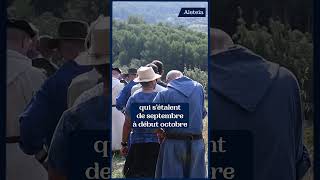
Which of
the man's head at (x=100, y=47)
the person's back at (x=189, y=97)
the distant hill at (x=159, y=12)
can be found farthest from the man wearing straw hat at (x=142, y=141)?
the distant hill at (x=159, y=12)

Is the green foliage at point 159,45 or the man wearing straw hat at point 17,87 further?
the man wearing straw hat at point 17,87

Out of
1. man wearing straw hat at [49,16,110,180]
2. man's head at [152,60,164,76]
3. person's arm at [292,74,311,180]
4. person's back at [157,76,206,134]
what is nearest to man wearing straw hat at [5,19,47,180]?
man wearing straw hat at [49,16,110,180]

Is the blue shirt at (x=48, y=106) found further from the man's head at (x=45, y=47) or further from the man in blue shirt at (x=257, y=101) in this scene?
the man in blue shirt at (x=257, y=101)

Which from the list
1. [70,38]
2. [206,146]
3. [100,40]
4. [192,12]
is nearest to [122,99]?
[100,40]

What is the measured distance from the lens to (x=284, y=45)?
14.1 ft

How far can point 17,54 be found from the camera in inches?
173

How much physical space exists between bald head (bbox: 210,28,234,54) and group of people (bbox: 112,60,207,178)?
302 mm

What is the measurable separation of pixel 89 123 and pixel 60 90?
32 centimetres

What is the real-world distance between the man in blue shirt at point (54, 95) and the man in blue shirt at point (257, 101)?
0.93 metres

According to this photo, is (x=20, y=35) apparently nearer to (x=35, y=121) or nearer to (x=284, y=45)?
(x=35, y=121)

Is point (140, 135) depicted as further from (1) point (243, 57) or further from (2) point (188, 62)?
(1) point (243, 57)

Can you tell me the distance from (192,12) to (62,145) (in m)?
1.29

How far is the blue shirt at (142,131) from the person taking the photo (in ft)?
14.0

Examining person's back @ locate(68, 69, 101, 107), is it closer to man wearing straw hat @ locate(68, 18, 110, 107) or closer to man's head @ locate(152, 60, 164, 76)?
man wearing straw hat @ locate(68, 18, 110, 107)
